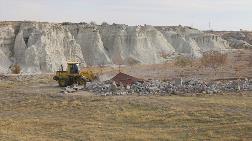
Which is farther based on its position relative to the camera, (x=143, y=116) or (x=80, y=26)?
(x=80, y=26)

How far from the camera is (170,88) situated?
33.3 meters

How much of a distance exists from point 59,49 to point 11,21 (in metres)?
9.00

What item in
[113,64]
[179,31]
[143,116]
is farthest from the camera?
[179,31]

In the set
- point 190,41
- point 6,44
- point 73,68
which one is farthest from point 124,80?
point 190,41

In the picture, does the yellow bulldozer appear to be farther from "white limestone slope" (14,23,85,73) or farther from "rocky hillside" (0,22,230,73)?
"white limestone slope" (14,23,85,73)

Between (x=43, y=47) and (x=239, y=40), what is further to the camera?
(x=239, y=40)

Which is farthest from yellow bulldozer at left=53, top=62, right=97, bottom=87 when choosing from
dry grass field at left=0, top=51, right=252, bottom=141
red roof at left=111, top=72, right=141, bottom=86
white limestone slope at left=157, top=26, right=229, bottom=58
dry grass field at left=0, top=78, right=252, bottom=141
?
white limestone slope at left=157, top=26, right=229, bottom=58

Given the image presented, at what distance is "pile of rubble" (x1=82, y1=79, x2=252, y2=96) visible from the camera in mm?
32688

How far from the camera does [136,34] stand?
80.3 m

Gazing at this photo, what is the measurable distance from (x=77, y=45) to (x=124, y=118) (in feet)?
154

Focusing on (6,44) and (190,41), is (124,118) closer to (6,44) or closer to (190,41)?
(6,44)

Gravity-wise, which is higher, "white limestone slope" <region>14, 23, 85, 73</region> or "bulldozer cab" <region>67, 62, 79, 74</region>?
"white limestone slope" <region>14, 23, 85, 73</region>

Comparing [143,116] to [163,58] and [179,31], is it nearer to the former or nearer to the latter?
[163,58]

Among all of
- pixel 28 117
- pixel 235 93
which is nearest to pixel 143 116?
pixel 28 117
